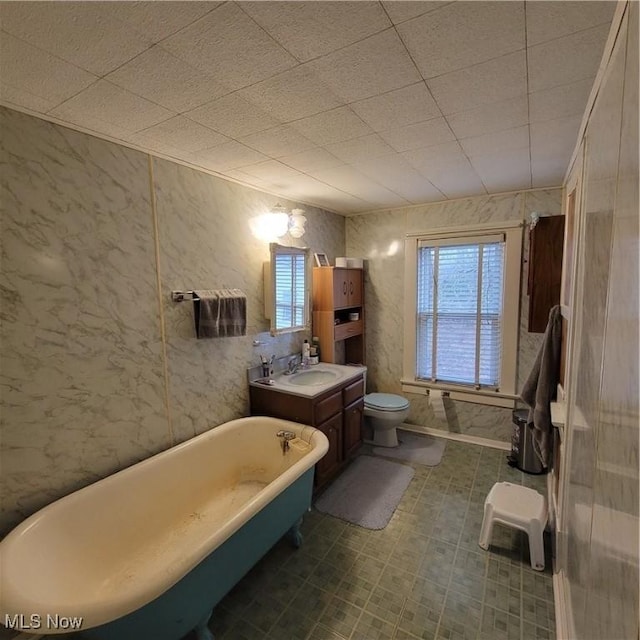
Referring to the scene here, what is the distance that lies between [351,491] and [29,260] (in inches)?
100

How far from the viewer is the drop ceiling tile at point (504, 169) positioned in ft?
6.95

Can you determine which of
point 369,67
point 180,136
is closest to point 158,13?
point 369,67

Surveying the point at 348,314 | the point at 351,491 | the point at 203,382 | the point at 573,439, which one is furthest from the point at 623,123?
the point at 348,314

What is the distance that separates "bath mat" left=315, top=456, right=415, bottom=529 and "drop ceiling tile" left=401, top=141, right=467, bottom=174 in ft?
7.99

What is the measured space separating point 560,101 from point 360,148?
3.10 feet

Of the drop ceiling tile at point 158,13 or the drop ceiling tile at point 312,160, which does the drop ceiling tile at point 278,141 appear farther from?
the drop ceiling tile at point 158,13

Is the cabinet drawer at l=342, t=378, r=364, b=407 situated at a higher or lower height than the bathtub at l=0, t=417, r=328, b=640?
higher

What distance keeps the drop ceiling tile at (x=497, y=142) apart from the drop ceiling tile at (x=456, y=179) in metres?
0.17

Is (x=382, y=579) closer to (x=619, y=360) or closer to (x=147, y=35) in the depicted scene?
(x=619, y=360)

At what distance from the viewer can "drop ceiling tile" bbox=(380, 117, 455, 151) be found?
1.66m

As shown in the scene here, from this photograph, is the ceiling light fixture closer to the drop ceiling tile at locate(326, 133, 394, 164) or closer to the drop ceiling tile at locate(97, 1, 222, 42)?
the drop ceiling tile at locate(326, 133, 394, 164)

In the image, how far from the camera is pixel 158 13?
36.6 inches

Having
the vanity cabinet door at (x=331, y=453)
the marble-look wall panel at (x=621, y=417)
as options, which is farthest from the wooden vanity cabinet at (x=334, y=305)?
the marble-look wall panel at (x=621, y=417)

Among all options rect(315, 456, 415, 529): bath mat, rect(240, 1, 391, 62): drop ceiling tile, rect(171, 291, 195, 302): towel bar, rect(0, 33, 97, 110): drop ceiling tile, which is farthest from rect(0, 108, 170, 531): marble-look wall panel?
rect(315, 456, 415, 529): bath mat
